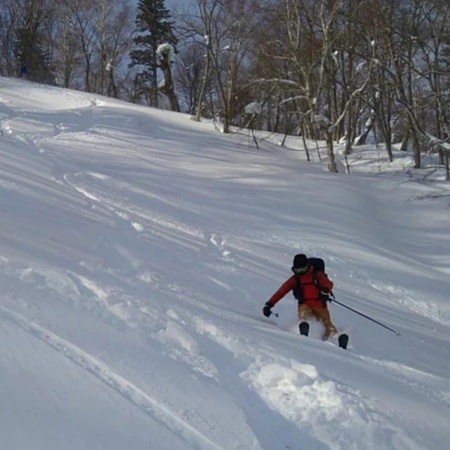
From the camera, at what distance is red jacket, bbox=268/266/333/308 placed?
6781 mm

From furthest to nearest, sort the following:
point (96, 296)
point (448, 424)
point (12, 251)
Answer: point (12, 251)
point (96, 296)
point (448, 424)

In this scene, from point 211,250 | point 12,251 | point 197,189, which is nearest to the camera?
point 12,251

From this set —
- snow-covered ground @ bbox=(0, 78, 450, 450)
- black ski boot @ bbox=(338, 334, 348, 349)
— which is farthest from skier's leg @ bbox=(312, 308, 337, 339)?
black ski boot @ bbox=(338, 334, 348, 349)

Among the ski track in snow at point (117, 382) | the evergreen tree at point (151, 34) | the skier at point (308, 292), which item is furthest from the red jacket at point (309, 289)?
the evergreen tree at point (151, 34)

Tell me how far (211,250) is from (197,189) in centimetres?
496

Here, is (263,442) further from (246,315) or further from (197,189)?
(197,189)

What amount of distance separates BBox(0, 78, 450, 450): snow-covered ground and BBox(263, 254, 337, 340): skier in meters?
0.21

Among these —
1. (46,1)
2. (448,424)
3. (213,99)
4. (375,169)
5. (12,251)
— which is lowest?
(448,424)

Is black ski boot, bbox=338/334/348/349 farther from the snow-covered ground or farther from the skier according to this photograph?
the skier

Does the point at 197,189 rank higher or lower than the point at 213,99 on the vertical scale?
lower

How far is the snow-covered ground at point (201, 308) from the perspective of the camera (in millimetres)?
3699

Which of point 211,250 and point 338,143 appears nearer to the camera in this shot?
point 211,250

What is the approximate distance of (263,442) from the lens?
3652 millimetres

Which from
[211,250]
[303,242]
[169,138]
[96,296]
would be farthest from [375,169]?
A: [96,296]
